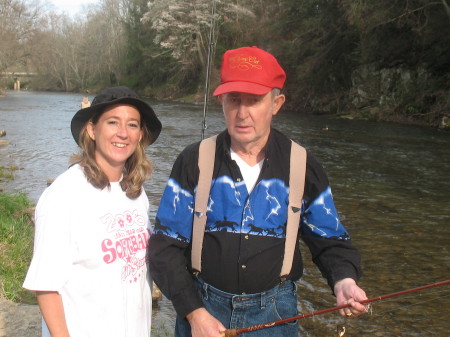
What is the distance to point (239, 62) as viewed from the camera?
2.11 m

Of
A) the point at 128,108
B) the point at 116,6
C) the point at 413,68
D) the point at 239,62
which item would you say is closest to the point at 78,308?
the point at 128,108

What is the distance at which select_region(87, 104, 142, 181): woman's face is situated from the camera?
2141 mm

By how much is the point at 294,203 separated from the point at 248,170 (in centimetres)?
25

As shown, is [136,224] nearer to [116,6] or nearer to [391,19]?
[391,19]

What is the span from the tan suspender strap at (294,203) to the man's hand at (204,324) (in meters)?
0.36

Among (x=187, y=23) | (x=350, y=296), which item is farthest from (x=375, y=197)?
(x=187, y=23)

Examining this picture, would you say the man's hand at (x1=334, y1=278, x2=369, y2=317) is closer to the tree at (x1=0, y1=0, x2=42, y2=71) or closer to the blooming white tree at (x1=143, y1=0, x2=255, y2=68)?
the blooming white tree at (x1=143, y1=0, x2=255, y2=68)

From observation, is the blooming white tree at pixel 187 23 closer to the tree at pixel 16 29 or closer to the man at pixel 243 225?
the tree at pixel 16 29

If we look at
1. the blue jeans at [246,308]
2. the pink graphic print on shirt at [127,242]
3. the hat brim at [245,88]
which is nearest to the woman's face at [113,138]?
the pink graphic print on shirt at [127,242]

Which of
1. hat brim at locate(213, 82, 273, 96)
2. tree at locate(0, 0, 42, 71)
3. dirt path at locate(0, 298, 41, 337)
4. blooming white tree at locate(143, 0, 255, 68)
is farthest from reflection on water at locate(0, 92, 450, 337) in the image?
tree at locate(0, 0, 42, 71)

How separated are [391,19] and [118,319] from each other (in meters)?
21.6

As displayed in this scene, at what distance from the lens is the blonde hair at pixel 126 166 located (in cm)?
204

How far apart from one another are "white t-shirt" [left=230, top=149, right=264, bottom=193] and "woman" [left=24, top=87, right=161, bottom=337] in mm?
462

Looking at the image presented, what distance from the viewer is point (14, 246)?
4742 mm
